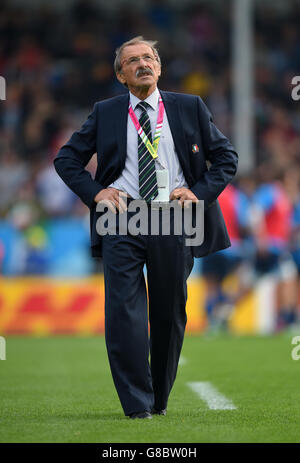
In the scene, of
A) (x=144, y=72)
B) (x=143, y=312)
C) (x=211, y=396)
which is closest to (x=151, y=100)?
(x=144, y=72)

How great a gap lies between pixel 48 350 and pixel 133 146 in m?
6.22

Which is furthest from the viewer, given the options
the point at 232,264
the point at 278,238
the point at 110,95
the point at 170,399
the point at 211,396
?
the point at 110,95

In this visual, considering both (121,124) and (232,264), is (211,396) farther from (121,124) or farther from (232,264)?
(232,264)

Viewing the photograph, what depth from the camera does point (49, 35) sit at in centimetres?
2055

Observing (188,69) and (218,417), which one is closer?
(218,417)

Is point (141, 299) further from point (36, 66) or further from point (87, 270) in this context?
point (36, 66)

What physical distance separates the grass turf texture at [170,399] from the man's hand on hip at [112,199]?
118 cm

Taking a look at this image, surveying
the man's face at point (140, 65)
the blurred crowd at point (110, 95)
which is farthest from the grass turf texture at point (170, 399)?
the blurred crowd at point (110, 95)

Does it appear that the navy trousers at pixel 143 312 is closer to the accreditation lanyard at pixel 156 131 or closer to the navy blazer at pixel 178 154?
the navy blazer at pixel 178 154

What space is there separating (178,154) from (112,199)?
47 centimetres

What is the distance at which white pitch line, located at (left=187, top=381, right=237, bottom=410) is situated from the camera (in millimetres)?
6645

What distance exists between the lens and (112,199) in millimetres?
5992

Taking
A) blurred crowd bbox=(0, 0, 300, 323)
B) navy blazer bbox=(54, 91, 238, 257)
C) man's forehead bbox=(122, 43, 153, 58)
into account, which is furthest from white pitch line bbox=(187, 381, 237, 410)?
blurred crowd bbox=(0, 0, 300, 323)
